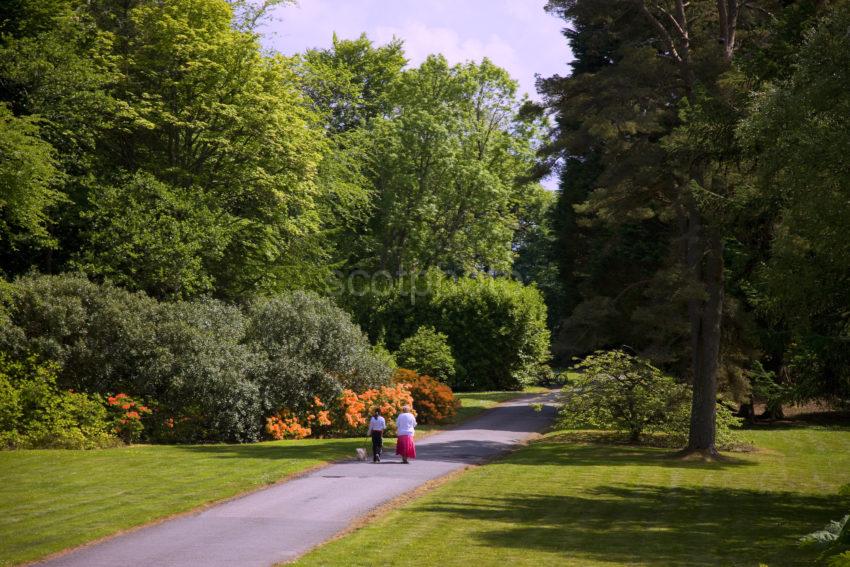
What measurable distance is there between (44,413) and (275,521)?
1254 cm

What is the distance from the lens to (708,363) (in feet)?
80.9

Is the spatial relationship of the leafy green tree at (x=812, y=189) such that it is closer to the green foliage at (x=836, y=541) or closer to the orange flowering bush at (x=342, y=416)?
the green foliage at (x=836, y=541)

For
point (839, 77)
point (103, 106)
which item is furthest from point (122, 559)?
point (103, 106)

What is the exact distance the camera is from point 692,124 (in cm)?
Answer: 1984

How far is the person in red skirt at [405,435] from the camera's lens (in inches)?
863

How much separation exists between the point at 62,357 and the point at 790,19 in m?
20.7

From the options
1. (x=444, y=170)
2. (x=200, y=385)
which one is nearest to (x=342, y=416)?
(x=200, y=385)

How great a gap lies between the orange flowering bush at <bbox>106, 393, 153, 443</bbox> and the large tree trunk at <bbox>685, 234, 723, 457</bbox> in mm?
15198

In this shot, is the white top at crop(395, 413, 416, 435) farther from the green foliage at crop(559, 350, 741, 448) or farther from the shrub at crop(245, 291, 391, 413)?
the green foliage at crop(559, 350, 741, 448)

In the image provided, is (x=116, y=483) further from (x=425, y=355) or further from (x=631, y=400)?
(x=425, y=355)

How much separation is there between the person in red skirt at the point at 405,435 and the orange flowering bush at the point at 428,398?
31.5 feet

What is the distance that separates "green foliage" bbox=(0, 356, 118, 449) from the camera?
23094 mm

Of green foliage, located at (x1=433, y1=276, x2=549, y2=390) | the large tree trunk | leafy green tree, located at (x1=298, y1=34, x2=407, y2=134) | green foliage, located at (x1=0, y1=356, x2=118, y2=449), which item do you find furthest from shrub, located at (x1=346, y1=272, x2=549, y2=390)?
green foliage, located at (x1=0, y1=356, x2=118, y2=449)

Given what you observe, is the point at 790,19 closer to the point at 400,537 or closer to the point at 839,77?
the point at 839,77
